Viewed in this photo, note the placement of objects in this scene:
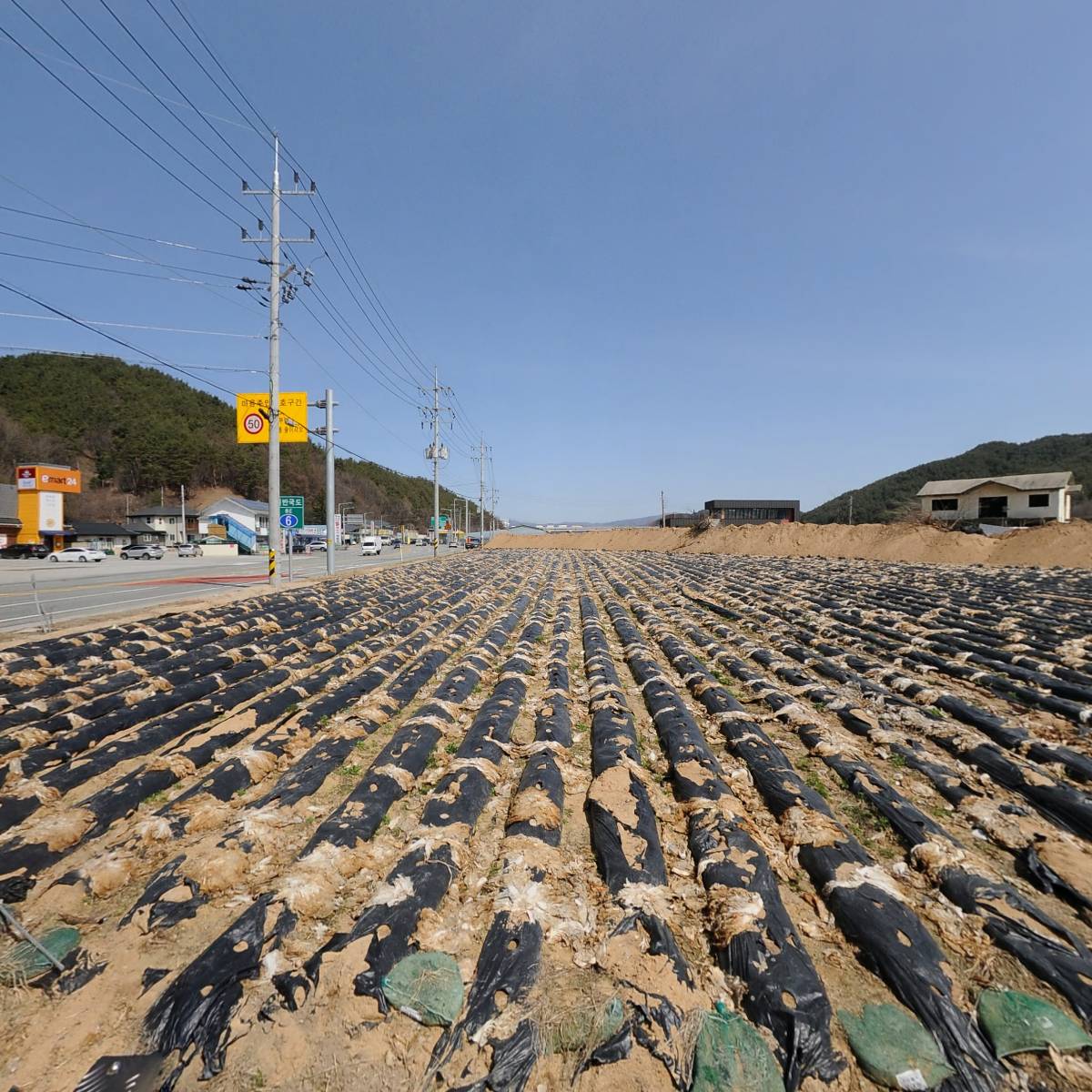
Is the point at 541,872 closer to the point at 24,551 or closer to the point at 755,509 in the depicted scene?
the point at 755,509

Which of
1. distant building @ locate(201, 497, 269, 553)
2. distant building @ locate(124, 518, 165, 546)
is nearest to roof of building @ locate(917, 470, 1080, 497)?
distant building @ locate(201, 497, 269, 553)

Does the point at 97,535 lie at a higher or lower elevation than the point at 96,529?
lower

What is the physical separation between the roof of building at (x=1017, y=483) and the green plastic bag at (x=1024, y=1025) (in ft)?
149

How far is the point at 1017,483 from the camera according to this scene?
3584cm

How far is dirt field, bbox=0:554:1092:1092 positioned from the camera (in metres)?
1.45

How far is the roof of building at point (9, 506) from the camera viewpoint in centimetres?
3628

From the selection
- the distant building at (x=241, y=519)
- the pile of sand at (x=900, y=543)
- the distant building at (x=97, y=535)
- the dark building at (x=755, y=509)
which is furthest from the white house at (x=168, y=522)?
the dark building at (x=755, y=509)

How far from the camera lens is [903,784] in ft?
9.96

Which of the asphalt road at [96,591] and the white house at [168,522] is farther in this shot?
the white house at [168,522]

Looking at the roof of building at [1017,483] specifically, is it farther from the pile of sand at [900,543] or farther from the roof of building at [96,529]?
the roof of building at [96,529]

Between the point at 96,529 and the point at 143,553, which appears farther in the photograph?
the point at 96,529

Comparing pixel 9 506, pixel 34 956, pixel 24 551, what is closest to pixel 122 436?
pixel 9 506

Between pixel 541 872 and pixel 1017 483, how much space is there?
47.1 m

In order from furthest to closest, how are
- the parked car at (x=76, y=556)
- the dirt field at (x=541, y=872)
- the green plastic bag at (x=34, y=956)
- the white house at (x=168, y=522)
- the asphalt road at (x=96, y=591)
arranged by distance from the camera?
the white house at (x=168, y=522)
the parked car at (x=76, y=556)
the asphalt road at (x=96, y=591)
the green plastic bag at (x=34, y=956)
the dirt field at (x=541, y=872)
